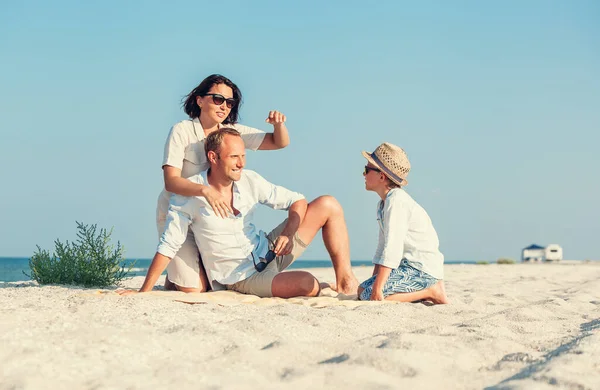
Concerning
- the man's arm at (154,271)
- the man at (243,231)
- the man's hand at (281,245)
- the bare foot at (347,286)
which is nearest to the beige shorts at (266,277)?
the man at (243,231)

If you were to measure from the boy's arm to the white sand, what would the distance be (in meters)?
0.58

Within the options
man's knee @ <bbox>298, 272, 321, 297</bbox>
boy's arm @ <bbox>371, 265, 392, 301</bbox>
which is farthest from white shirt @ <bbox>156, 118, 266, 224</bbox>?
boy's arm @ <bbox>371, 265, 392, 301</bbox>

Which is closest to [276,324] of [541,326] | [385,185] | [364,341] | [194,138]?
[364,341]

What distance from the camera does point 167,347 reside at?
129 inches

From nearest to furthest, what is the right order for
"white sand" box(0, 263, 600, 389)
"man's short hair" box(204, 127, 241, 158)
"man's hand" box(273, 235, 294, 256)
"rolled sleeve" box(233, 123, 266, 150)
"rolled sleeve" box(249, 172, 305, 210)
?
"white sand" box(0, 263, 600, 389) → "man's short hair" box(204, 127, 241, 158) → "man's hand" box(273, 235, 294, 256) → "rolled sleeve" box(249, 172, 305, 210) → "rolled sleeve" box(233, 123, 266, 150)

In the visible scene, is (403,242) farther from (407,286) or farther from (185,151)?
(185,151)

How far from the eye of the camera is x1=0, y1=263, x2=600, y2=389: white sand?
111 inches

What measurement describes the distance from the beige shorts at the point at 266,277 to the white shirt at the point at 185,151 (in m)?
0.96

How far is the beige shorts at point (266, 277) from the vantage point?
5.62 meters

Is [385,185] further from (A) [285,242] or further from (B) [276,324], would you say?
(B) [276,324]

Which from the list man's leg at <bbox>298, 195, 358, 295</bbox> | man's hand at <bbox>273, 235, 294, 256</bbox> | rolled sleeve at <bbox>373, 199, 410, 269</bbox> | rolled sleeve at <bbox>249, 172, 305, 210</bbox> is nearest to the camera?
rolled sleeve at <bbox>373, 199, 410, 269</bbox>

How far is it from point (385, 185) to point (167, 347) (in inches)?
112

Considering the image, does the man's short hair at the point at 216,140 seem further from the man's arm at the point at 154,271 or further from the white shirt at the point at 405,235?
A: the white shirt at the point at 405,235

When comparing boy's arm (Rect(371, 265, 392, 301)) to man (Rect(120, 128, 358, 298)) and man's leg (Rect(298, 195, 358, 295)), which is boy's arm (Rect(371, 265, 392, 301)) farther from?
man's leg (Rect(298, 195, 358, 295))
